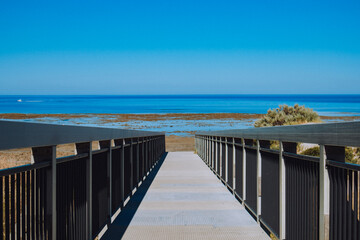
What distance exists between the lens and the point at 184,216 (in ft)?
23.9

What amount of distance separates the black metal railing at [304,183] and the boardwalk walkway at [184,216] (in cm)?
36

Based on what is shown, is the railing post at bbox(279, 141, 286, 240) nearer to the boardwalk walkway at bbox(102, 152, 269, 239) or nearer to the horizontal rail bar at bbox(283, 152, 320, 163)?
the horizontal rail bar at bbox(283, 152, 320, 163)

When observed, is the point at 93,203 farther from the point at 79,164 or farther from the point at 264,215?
the point at 264,215

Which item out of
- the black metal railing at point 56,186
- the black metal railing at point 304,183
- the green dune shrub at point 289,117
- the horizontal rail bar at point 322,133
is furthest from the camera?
the green dune shrub at point 289,117

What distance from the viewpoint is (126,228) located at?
648 cm

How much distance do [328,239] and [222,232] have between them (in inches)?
99.2

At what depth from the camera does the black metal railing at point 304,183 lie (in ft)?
11.3

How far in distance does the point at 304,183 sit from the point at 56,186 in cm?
229

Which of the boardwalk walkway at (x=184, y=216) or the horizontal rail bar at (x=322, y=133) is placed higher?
the horizontal rail bar at (x=322, y=133)

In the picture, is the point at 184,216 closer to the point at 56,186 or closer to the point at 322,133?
the point at 56,186

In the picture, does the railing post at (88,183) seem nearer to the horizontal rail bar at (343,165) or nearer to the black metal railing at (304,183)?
the black metal railing at (304,183)

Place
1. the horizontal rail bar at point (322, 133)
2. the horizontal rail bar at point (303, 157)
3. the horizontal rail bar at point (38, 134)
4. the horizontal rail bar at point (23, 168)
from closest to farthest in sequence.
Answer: the horizontal rail bar at point (38, 134) < the horizontal rail bar at point (23, 168) < the horizontal rail bar at point (322, 133) < the horizontal rail bar at point (303, 157)

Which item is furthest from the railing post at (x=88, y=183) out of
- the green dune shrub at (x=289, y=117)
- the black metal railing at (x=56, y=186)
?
the green dune shrub at (x=289, y=117)

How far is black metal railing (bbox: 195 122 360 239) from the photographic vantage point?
3.44 metres
